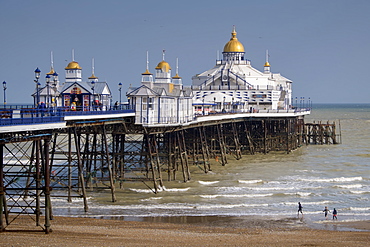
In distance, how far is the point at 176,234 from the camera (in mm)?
28391

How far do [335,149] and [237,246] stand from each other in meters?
46.2

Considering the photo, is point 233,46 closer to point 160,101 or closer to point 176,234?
point 160,101

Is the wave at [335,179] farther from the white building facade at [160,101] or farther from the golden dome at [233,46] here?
the golden dome at [233,46]

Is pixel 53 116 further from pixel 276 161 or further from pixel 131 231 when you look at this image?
pixel 276 161

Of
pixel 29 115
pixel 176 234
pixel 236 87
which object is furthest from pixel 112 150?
pixel 236 87

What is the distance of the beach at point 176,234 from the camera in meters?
26.1

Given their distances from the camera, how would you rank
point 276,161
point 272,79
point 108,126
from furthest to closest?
point 272,79 < point 276,161 < point 108,126

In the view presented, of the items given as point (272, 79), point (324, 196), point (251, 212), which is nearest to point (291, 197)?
point (324, 196)

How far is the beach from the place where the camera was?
2611cm

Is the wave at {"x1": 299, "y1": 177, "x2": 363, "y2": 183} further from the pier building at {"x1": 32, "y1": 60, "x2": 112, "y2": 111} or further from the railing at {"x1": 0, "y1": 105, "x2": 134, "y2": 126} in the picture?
the railing at {"x1": 0, "y1": 105, "x2": 134, "y2": 126}

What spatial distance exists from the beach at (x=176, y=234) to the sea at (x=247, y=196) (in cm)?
152

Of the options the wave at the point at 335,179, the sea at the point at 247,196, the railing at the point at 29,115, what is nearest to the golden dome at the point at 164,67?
the sea at the point at 247,196

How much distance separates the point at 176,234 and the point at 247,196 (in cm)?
1129

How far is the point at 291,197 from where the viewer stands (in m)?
38.7
